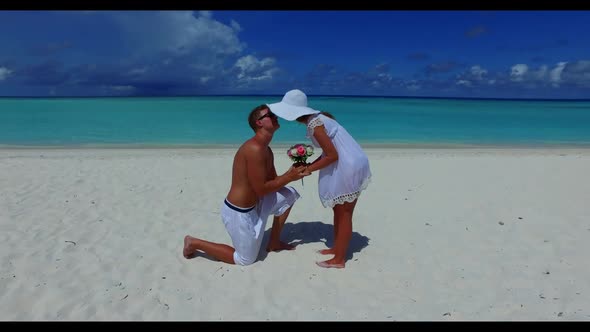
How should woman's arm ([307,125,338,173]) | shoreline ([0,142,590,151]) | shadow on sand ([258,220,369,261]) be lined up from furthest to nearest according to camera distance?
shoreline ([0,142,590,151]) < shadow on sand ([258,220,369,261]) < woman's arm ([307,125,338,173])

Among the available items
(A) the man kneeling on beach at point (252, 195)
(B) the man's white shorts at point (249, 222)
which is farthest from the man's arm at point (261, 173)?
(B) the man's white shorts at point (249, 222)

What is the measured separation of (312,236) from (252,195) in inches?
52.9

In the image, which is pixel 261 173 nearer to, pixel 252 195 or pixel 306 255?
pixel 252 195

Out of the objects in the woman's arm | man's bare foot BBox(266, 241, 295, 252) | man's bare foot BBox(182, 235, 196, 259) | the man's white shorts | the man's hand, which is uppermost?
the woman's arm

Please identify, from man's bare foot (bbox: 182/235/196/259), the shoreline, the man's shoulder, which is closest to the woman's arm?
the man's shoulder

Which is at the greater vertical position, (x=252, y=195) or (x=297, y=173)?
(x=297, y=173)

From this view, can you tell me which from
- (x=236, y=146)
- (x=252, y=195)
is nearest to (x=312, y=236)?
(x=252, y=195)

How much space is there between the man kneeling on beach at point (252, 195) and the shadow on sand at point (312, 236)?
0.36 m

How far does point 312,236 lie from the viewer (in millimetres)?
5137

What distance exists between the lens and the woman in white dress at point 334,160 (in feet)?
12.6

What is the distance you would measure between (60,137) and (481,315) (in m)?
17.7

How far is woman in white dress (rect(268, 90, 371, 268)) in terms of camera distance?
151 inches

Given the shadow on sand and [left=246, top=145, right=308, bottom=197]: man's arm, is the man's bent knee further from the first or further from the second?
[left=246, top=145, right=308, bottom=197]: man's arm

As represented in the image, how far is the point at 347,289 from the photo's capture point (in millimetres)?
3725
